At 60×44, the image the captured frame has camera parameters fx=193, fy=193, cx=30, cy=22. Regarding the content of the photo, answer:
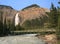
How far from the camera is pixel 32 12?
4.81 meters

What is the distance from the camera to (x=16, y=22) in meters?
4.77

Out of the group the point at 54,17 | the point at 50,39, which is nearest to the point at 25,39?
the point at 50,39

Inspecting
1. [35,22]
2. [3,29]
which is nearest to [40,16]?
[35,22]

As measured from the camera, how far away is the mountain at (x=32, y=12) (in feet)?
15.6

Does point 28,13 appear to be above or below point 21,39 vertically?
above

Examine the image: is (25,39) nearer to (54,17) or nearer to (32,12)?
(32,12)

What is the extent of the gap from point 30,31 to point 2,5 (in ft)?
3.27

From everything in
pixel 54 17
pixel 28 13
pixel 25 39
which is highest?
pixel 28 13

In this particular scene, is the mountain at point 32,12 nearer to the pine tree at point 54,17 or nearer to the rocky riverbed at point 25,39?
the pine tree at point 54,17

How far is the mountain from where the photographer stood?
4.76m

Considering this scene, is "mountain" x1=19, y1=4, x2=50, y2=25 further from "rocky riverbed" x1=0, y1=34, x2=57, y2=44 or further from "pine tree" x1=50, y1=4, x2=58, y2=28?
"rocky riverbed" x1=0, y1=34, x2=57, y2=44

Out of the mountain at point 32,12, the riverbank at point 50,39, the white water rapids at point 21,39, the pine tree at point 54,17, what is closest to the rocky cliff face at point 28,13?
the mountain at point 32,12

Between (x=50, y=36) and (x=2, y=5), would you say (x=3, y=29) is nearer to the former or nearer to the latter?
(x=2, y=5)

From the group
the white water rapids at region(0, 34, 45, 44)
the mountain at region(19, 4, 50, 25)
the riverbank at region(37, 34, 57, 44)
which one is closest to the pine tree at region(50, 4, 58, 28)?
the mountain at region(19, 4, 50, 25)
